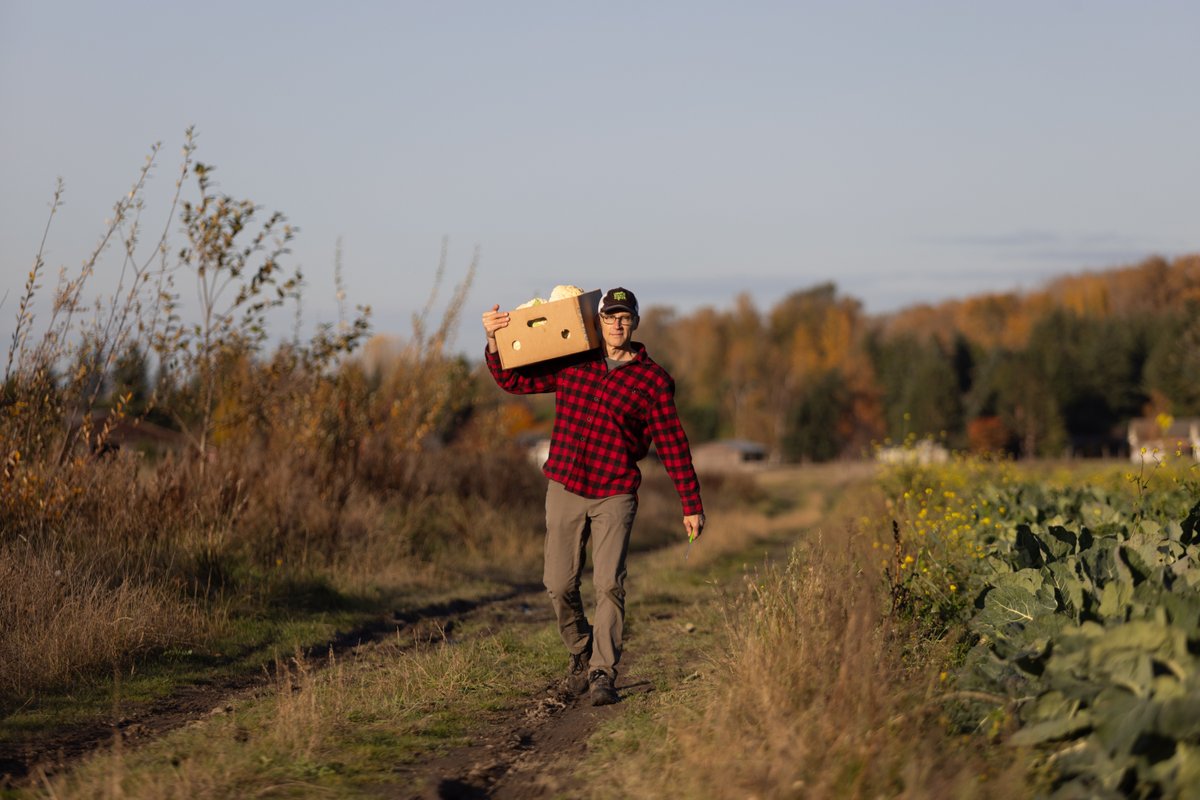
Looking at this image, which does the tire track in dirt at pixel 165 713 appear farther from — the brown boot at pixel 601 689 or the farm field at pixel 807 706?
the brown boot at pixel 601 689

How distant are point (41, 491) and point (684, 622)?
5.68 meters

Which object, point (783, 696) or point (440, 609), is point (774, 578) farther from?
point (440, 609)

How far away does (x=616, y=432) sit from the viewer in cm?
739

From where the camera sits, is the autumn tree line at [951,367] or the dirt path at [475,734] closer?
the dirt path at [475,734]

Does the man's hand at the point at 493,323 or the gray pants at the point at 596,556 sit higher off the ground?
the man's hand at the point at 493,323

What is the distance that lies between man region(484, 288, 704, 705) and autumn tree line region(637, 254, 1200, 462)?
47.0 metres

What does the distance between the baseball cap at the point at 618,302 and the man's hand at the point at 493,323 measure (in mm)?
682

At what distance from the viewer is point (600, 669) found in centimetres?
740

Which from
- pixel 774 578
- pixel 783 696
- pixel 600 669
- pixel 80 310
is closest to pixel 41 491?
pixel 80 310

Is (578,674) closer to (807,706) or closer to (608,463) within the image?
(608,463)

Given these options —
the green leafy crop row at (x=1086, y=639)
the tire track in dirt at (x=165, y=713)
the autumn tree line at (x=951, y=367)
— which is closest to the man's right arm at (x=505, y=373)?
the tire track in dirt at (x=165, y=713)

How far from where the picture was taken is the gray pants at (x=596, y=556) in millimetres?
7344

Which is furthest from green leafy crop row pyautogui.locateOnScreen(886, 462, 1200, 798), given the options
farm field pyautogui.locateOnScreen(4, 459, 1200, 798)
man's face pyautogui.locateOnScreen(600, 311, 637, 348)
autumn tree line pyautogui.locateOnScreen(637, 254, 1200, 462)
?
autumn tree line pyautogui.locateOnScreen(637, 254, 1200, 462)

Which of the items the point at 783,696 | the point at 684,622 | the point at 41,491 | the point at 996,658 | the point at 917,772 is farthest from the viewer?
the point at 684,622
